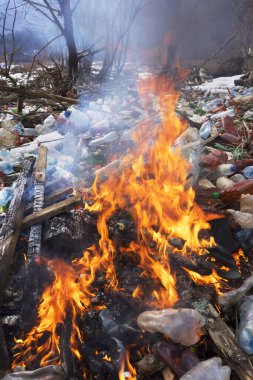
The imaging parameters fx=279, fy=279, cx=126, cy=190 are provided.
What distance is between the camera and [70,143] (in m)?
5.15

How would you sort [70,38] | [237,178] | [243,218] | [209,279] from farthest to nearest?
[70,38] → [237,178] → [243,218] → [209,279]

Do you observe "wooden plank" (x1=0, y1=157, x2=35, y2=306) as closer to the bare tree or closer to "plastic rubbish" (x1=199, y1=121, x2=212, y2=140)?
"plastic rubbish" (x1=199, y1=121, x2=212, y2=140)

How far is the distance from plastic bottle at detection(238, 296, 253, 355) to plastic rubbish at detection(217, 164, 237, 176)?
2060 mm

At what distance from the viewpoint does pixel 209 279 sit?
2.65 metres

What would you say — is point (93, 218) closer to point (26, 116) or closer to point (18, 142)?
point (18, 142)

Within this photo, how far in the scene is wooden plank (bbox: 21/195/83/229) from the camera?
2.94 m

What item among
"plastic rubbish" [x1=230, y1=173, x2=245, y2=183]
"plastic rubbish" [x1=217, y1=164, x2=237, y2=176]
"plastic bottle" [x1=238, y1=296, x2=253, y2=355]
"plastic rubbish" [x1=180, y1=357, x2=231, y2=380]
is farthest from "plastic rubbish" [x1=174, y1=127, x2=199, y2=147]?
"plastic rubbish" [x1=180, y1=357, x2=231, y2=380]

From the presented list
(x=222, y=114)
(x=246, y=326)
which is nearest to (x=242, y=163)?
(x=246, y=326)

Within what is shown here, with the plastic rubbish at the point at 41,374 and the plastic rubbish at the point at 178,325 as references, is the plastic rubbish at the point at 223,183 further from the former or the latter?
the plastic rubbish at the point at 41,374

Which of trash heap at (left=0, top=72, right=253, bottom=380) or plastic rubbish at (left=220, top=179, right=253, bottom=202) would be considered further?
plastic rubbish at (left=220, top=179, right=253, bottom=202)

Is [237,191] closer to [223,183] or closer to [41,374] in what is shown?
[223,183]

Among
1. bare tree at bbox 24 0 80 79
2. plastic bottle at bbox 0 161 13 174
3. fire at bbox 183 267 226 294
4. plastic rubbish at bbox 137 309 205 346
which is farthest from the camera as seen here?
bare tree at bbox 24 0 80 79

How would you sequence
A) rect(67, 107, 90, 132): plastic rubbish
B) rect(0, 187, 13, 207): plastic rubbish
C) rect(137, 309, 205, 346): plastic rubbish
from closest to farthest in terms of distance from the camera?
rect(137, 309, 205, 346): plastic rubbish, rect(0, 187, 13, 207): plastic rubbish, rect(67, 107, 90, 132): plastic rubbish

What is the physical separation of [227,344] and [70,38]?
356 inches
